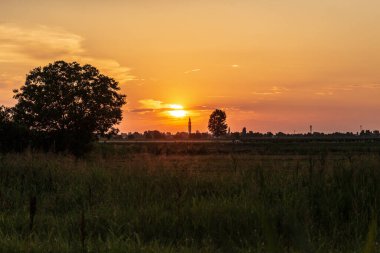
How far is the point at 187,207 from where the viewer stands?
8820 mm

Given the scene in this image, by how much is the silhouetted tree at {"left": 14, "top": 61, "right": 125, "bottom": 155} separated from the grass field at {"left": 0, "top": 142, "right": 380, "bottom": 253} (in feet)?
96.2

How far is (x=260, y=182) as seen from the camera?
1021 cm

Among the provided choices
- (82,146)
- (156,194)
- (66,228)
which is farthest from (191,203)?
(82,146)

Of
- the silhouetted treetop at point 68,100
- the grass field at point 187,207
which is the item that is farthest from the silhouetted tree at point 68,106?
the grass field at point 187,207

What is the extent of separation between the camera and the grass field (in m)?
7.01

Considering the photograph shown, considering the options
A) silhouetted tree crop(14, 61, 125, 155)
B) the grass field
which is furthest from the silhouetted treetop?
the grass field

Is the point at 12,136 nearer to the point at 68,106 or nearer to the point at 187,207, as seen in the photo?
the point at 68,106

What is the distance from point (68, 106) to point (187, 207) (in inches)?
1452

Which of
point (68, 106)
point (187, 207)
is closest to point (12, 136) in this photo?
point (68, 106)

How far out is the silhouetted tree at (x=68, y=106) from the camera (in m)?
42.1

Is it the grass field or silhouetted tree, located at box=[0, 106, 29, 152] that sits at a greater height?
silhouetted tree, located at box=[0, 106, 29, 152]

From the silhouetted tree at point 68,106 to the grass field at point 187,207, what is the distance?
1154 inches

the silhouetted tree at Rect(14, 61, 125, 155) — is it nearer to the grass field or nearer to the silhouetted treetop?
the silhouetted treetop

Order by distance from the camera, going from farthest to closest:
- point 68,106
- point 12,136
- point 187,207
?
point 68,106 < point 12,136 < point 187,207
